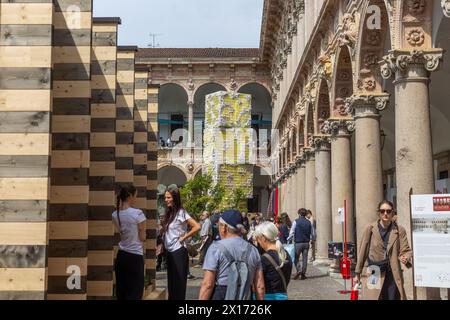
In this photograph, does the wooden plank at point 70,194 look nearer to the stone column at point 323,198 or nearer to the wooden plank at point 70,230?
the wooden plank at point 70,230

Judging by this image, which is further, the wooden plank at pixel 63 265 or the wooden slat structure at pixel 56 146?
the wooden plank at pixel 63 265

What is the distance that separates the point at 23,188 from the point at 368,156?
8583 mm

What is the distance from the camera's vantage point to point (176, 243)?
27.2 ft

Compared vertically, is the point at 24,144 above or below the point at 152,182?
below

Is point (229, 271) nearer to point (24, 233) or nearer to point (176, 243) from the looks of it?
point (24, 233)

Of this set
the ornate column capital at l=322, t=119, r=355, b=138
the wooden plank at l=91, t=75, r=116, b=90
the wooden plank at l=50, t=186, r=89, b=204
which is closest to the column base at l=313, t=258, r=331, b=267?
the ornate column capital at l=322, t=119, r=355, b=138

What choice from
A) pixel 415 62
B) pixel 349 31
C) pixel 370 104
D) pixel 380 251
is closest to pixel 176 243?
pixel 380 251

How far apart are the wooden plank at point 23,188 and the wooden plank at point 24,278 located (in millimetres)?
702

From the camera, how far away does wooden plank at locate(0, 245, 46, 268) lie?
22.3ft

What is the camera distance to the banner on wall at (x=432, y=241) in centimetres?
755

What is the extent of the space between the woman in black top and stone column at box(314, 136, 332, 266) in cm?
1356

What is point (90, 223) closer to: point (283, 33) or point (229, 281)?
point (229, 281)

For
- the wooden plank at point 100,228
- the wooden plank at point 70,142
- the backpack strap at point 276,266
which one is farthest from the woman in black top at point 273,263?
the wooden plank at point 100,228
